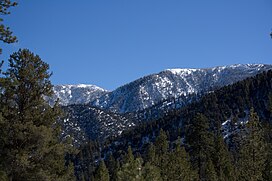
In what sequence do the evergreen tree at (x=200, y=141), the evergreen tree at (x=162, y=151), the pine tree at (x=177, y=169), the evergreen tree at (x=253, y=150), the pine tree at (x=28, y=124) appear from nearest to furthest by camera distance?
the pine tree at (x=28, y=124) < the evergreen tree at (x=253, y=150) < the pine tree at (x=177, y=169) < the evergreen tree at (x=162, y=151) < the evergreen tree at (x=200, y=141)

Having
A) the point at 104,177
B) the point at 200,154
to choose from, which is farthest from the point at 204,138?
the point at 104,177

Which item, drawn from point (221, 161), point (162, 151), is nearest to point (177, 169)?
point (162, 151)

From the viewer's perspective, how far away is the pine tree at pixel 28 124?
774 inches

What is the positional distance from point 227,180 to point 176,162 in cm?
849

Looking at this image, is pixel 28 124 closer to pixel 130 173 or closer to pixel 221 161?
pixel 130 173

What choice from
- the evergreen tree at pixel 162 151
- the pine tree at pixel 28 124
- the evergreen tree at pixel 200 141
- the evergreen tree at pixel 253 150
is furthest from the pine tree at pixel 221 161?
the pine tree at pixel 28 124

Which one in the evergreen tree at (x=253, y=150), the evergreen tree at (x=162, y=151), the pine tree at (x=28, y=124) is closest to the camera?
the pine tree at (x=28, y=124)

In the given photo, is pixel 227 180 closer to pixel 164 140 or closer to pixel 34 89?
pixel 164 140

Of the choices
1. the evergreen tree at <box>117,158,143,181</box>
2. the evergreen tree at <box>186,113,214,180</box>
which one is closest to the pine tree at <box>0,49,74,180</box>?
the evergreen tree at <box>117,158,143,181</box>

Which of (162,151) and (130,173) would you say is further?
(162,151)

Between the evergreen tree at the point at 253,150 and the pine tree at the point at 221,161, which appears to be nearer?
the evergreen tree at the point at 253,150

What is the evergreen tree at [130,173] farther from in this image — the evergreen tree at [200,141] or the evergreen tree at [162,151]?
the evergreen tree at [200,141]

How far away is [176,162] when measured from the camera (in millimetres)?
44656

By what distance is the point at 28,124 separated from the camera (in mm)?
19797
